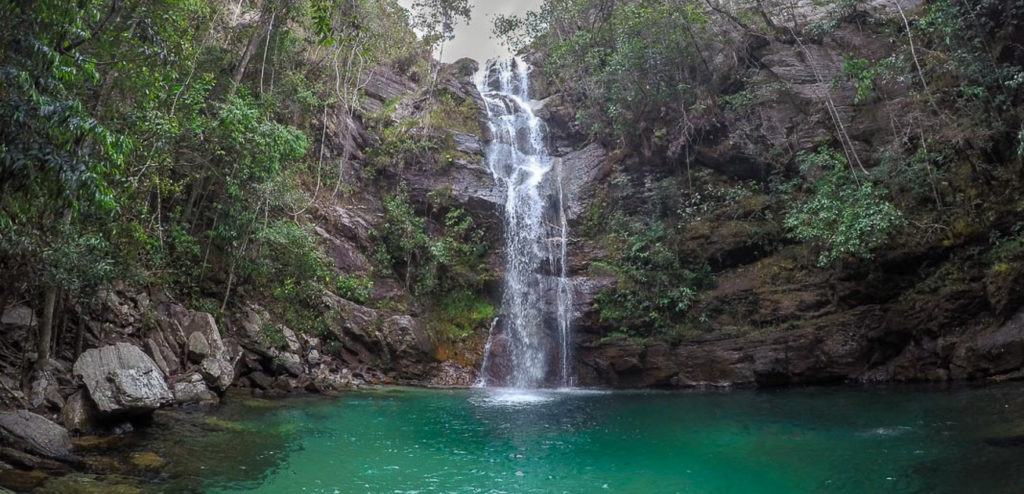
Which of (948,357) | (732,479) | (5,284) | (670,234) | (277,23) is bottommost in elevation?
(732,479)

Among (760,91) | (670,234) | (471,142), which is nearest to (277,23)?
(471,142)

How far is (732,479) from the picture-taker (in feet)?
24.2

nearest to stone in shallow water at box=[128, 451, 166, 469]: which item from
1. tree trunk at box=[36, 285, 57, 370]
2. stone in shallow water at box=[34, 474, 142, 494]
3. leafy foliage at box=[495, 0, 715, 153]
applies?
stone in shallow water at box=[34, 474, 142, 494]

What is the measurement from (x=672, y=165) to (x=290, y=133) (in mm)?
13384

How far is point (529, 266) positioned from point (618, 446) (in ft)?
38.3

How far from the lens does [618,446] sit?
929cm

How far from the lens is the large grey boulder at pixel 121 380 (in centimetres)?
867

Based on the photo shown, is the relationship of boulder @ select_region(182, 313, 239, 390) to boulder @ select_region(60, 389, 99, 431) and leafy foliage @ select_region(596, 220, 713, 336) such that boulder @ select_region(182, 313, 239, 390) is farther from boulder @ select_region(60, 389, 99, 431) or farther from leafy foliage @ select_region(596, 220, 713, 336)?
leafy foliage @ select_region(596, 220, 713, 336)

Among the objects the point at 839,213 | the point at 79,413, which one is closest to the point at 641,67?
the point at 839,213

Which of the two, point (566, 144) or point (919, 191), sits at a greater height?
point (566, 144)

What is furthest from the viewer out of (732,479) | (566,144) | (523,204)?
(566,144)

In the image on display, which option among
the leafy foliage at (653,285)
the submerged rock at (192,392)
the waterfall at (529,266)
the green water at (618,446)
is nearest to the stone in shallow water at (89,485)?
the green water at (618,446)

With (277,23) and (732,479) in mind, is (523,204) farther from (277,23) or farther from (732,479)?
(732,479)

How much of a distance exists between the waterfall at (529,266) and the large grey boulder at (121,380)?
1025 cm
